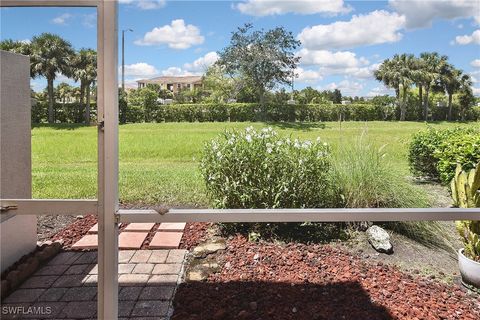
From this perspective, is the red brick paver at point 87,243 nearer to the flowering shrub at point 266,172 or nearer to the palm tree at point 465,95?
the flowering shrub at point 266,172

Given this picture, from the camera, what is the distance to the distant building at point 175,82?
7152 mm

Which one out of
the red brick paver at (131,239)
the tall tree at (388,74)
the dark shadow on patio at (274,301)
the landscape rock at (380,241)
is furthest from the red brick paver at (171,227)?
the tall tree at (388,74)

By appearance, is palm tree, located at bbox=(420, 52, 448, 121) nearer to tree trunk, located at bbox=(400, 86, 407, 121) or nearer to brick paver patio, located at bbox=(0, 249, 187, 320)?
tree trunk, located at bbox=(400, 86, 407, 121)

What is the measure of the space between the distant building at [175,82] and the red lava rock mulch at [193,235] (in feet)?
15.8

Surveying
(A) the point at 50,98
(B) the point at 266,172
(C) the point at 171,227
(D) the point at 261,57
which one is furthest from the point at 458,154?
(D) the point at 261,57

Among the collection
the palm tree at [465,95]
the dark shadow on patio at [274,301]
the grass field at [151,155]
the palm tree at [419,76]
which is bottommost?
the dark shadow on patio at [274,301]

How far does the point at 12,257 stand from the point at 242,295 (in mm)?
1061

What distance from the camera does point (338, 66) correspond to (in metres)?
4.05

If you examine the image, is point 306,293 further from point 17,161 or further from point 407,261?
point 17,161

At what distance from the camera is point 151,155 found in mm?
5949

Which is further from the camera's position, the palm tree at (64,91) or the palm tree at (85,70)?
the palm tree at (64,91)

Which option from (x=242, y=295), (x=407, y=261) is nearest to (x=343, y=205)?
(x=407, y=261)

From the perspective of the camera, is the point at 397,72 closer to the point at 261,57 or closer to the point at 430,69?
the point at 430,69

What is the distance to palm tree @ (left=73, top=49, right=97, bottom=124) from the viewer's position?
1.33m
